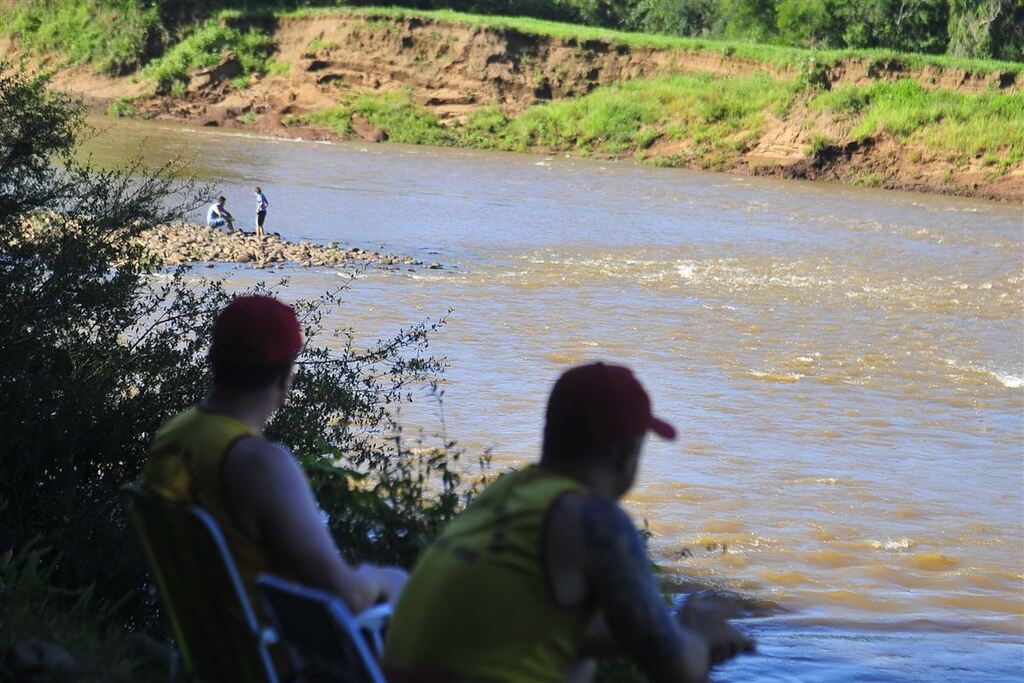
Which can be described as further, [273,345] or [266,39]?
[266,39]

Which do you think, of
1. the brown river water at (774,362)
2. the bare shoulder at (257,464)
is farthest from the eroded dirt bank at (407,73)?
the bare shoulder at (257,464)

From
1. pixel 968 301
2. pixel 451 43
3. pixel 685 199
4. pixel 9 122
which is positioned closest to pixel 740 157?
pixel 685 199

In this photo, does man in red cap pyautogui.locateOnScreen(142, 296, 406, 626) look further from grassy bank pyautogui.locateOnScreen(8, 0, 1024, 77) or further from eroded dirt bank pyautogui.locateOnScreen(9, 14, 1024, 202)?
grassy bank pyautogui.locateOnScreen(8, 0, 1024, 77)

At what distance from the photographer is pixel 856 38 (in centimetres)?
6091

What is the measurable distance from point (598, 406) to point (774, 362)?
15277 millimetres

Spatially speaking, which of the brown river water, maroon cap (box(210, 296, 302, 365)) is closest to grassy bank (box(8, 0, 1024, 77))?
the brown river water

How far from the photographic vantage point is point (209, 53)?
6212 cm

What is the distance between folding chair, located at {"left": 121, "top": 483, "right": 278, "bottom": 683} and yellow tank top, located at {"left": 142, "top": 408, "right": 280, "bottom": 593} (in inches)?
3.1

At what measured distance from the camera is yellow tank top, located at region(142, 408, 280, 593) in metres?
3.19

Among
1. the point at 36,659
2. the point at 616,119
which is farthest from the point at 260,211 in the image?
the point at 616,119

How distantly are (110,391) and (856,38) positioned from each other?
58.6 m

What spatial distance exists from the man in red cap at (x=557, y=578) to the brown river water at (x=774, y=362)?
300cm

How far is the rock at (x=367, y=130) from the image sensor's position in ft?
184

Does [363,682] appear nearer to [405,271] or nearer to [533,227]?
[405,271]
